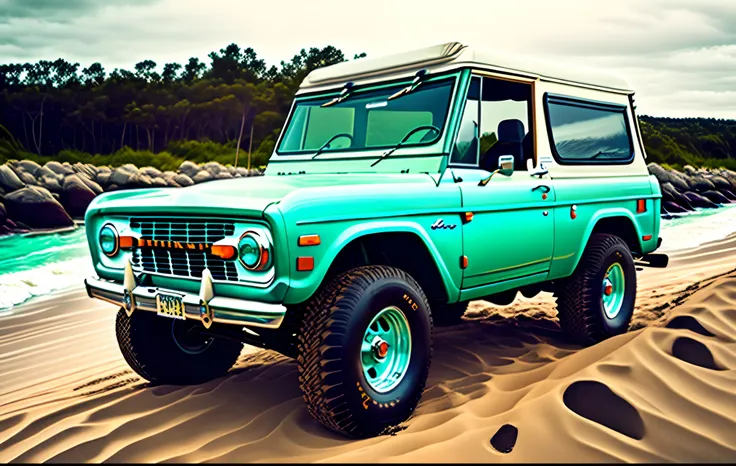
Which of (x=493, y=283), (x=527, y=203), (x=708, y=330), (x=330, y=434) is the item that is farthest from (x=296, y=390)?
(x=708, y=330)

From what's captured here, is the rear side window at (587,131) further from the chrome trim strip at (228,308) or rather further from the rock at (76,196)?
the rock at (76,196)

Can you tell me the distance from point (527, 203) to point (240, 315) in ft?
8.40

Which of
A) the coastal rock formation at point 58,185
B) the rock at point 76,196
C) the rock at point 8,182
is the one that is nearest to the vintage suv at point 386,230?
the coastal rock formation at point 58,185

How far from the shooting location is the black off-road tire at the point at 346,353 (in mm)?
3559

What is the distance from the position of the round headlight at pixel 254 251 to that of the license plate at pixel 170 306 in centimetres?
49

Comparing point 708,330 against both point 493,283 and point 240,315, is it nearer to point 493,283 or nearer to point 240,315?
point 493,283

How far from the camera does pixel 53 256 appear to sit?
43.9 feet

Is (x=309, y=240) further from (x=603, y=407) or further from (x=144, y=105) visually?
(x=144, y=105)

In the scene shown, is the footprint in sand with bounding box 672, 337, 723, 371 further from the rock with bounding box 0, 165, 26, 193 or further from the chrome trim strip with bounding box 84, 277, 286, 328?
the rock with bounding box 0, 165, 26, 193

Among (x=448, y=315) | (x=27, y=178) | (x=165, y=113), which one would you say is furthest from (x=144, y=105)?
(x=448, y=315)

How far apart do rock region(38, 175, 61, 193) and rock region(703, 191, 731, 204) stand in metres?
25.1

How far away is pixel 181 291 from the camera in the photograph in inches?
153

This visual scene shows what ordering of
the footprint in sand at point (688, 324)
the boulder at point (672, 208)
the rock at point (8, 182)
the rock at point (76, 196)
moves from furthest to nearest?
the boulder at point (672, 208) < the rock at point (76, 196) < the rock at point (8, 182) < the footprint in sand at point (688, 324)

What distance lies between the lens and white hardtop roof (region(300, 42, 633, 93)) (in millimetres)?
4805
